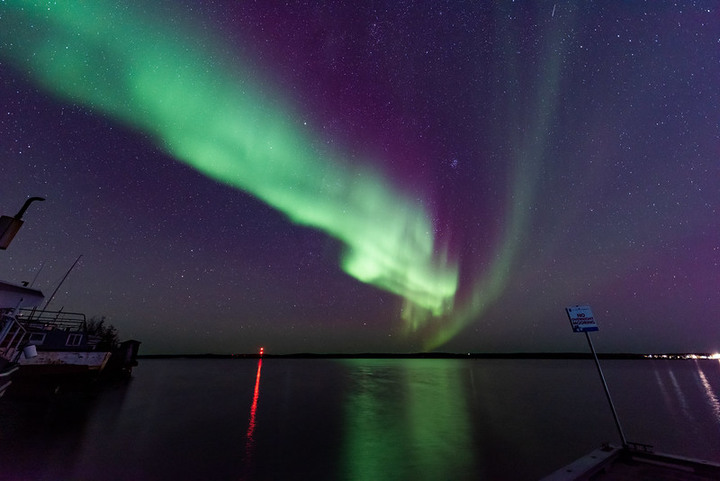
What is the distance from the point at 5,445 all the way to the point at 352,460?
2392cm

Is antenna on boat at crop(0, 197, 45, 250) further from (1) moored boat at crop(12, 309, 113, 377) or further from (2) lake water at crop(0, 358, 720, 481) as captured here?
(1) moored boat at crop(12, 309, 113, 377)

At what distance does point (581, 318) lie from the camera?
1140 cm

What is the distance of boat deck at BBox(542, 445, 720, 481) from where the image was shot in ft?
28.1

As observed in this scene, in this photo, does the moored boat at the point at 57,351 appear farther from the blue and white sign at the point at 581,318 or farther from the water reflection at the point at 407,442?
the blue and white sign at the point at 581,318

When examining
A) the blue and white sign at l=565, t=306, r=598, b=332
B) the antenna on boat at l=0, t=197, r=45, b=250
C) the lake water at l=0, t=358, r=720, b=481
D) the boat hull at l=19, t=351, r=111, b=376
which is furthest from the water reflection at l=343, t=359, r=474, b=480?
the boat hull at l=19, t=351, r=111, b=376

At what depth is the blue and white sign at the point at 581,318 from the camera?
11146 millimetres

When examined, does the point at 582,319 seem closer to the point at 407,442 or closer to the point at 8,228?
the point at 8,228

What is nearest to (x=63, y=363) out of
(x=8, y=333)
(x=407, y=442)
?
(x=8, y=333)

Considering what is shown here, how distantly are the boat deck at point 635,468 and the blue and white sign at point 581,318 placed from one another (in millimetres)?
3703

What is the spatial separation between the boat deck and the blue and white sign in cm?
370

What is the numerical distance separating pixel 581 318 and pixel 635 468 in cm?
425

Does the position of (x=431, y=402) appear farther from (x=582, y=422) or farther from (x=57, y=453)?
(x=57, y=453)

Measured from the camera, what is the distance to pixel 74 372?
132 feet

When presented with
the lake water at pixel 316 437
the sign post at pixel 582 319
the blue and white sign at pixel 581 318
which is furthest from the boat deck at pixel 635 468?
the lake water at pixel 316 437
